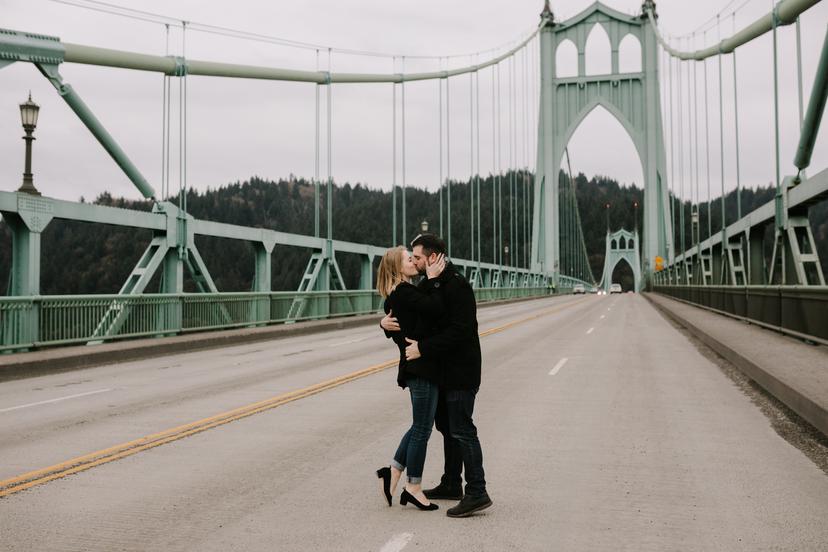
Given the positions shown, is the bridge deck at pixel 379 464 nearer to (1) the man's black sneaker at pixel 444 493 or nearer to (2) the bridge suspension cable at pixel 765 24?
(1) the man's black sneaker at pixel 444 493

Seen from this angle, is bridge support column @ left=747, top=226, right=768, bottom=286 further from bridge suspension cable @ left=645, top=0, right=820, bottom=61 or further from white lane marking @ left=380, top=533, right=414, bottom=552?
white lane marking @ left=380, top=533, right=414, bottom=552

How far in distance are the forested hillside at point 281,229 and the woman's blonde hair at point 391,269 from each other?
28.5m

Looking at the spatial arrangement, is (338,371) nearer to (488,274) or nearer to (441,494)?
(441,494)

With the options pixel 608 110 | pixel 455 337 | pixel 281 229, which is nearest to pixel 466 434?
pixel 455 337

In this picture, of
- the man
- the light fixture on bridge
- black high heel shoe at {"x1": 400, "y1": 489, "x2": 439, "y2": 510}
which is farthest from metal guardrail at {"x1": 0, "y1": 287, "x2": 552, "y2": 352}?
the man

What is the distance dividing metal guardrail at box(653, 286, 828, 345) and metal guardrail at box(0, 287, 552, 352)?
13101mm

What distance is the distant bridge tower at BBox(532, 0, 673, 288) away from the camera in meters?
79.5

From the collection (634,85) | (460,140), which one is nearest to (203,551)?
(634,85)

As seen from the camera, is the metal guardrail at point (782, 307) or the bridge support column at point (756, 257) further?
the bridge support column at point (756, 257)

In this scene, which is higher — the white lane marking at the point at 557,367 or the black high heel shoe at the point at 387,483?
the black high heel shoe at the point at 387,483

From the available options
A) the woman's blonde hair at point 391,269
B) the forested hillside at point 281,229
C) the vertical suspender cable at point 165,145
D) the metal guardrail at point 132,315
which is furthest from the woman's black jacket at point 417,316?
the forested hillside at point 281,229

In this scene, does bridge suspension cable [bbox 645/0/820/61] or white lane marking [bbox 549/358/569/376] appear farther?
bridge suspension cable [bbox 645/0/820/61]

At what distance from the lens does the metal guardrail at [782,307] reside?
502 inches

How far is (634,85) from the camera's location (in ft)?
268
